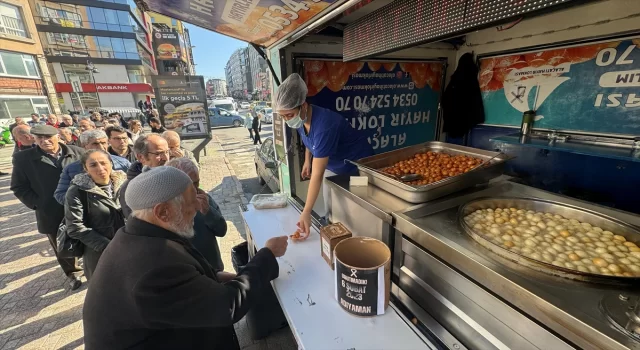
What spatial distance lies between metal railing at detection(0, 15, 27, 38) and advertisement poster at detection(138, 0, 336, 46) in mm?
28056

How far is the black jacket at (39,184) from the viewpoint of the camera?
3.11 meters

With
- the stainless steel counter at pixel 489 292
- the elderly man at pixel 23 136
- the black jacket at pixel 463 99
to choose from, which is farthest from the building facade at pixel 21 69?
the stainless steel counter at pixel 489 292

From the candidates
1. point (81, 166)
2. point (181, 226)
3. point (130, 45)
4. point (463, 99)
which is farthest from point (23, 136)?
point (130, 45)

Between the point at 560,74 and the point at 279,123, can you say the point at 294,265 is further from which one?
the point at 560,74

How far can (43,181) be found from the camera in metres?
3.18

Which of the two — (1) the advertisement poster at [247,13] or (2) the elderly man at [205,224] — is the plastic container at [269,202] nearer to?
(2) the elderly man at [205,224]

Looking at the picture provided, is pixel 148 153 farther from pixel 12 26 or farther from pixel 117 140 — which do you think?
pixel 12 26

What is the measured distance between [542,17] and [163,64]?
42.1 metres

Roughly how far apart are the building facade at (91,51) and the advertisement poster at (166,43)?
309cm

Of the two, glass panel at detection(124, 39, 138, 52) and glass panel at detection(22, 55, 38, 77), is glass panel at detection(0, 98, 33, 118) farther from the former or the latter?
glass panel at detection(124, 39, 138, 52)

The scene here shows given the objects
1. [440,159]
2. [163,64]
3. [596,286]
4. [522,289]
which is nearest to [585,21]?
[440,159]

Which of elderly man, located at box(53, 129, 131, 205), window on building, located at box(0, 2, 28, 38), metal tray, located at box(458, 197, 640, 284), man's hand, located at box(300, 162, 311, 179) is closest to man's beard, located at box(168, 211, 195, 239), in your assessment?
metal tray, located at box(458, 197, 640, 284)

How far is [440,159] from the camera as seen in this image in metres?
2.26

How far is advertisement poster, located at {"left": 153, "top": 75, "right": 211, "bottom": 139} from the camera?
7.52 meters
